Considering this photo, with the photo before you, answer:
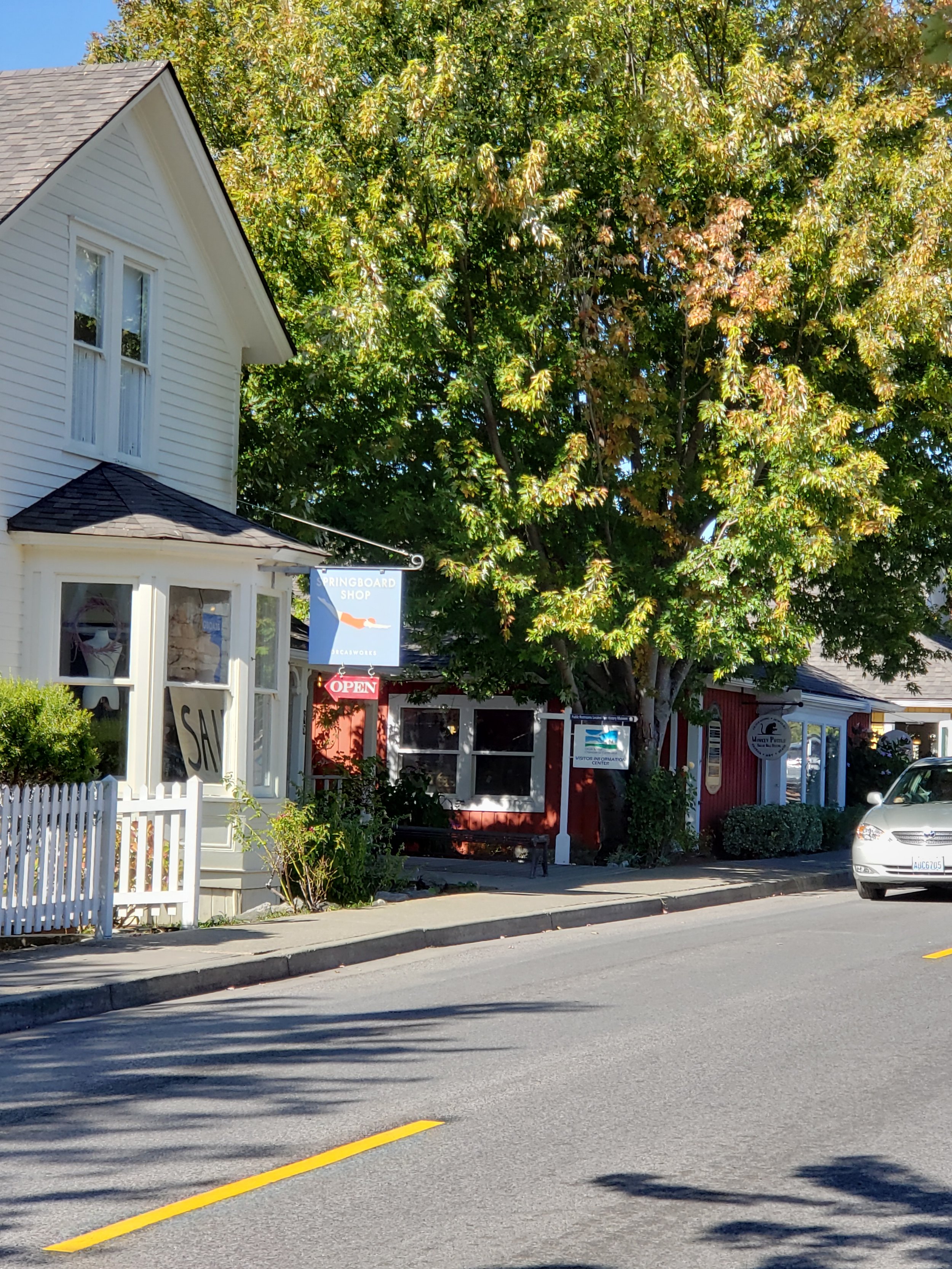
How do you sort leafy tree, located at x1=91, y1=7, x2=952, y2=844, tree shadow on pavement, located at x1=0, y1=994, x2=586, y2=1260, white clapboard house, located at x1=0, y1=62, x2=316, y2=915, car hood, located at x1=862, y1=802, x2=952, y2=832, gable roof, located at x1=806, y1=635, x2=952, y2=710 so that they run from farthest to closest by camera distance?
gable roof, located at x1=806, y1=635, x2=952, y2=710
car hood, located at x1=862, y1=802, x2=952, y2=832
leafy tree, located at x1=91, y1=7, x2=952, y2=844
white clapboard house, located at x1=0, y1=62, x2=316, y2=915
tree shadow on pavement, located at x1=0, y1=994, x2=586, y2=1260

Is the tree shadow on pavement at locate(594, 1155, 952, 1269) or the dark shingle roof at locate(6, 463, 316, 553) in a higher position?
the dark shingle roof at locate(6, 463, 316, 553)

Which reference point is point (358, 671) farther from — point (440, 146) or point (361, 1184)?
point (361, 1184)

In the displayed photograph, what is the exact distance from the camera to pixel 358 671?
22328 mm

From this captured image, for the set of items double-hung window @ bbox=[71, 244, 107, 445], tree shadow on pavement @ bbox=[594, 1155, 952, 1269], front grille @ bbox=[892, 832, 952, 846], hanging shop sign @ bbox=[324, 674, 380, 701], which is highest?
double-hung window @ bbox=[71, 244, 107, 445]

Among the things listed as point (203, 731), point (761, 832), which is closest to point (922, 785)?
point (761, 832)

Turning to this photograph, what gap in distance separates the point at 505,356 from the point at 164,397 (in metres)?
3.80

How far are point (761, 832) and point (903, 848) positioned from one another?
730 cm

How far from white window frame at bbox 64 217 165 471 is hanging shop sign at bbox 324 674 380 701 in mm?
3320

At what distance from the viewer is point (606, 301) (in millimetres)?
17688

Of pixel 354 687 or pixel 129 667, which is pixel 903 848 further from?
pixel 129 667

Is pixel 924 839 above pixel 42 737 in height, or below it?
below

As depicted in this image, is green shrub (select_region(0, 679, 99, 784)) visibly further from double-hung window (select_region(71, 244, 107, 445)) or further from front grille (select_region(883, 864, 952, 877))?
front grille (select_region(883, 864, 952, 877))

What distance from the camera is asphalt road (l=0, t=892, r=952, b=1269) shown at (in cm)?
475

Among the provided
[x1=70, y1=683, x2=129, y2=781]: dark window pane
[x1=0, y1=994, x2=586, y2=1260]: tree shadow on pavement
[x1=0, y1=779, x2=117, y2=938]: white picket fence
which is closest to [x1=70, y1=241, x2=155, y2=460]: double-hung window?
[x1=70, y1=683, x2=129, y2=781]: dark window pane
